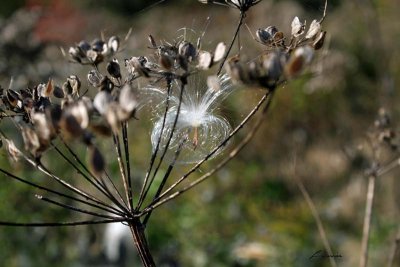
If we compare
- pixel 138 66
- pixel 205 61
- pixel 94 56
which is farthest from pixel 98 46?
pixel 205 61

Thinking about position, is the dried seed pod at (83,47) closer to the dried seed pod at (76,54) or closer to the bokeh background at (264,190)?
the dried seed pod at (76,54)

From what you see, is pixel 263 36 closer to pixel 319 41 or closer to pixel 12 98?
pixel 319 41

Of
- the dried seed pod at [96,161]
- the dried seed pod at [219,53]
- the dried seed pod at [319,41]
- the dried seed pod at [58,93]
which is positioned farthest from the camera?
the dried seed pod at [58,93]

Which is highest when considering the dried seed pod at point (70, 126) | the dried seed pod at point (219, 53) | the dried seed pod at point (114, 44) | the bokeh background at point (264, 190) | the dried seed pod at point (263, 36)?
the bokeh background at point (264, 190)

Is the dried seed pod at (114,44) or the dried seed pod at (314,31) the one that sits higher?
the dried seed pod at (114,44)

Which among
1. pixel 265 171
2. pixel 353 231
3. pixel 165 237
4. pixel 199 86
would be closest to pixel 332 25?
pixel 265 171

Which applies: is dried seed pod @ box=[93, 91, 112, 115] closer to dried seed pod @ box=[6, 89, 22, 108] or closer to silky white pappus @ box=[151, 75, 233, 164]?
dried seed pod @ box=[6, 89, 22, 108]

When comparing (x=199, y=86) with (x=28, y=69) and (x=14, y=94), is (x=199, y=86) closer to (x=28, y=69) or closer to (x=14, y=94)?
(x=14, y=94)

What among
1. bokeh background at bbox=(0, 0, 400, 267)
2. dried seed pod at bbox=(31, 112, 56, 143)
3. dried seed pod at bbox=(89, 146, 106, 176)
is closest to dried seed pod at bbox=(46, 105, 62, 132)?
dried seed pod at bbox=(31, 112, 56, 143)

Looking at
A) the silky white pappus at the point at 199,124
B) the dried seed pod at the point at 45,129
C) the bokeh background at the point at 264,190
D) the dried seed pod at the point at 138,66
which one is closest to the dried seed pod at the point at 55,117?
the dried seed pod at the point at 45,129
